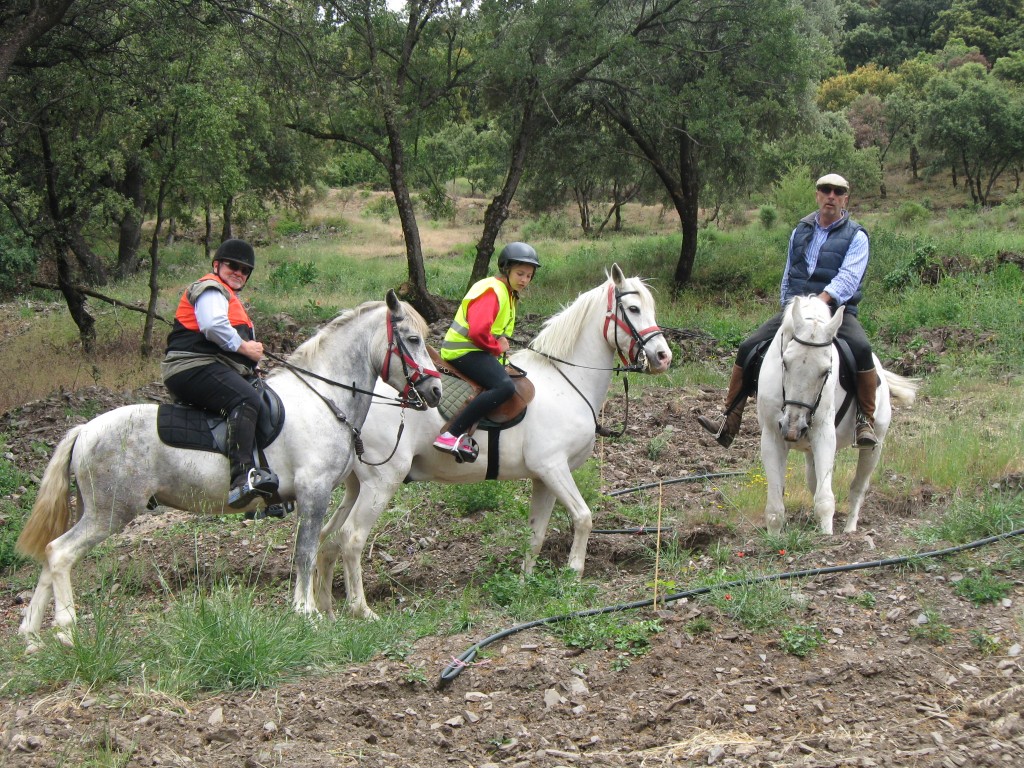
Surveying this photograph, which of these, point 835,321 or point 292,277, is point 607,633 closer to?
point 835,321

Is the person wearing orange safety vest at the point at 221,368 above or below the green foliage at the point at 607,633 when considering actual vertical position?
above

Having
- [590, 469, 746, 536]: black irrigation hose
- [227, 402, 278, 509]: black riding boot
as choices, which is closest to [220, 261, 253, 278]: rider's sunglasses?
[227, 402, 278, 509]: black riding boot

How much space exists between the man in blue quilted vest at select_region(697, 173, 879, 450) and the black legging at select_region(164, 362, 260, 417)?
180 inches

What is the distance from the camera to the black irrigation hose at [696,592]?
5254mm

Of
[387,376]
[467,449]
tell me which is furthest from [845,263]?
[387,376]

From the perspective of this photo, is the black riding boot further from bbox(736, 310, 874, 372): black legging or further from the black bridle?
bbox(736, 310, 874, 372): black legging

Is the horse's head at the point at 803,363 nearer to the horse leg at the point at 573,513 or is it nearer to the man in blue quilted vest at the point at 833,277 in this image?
the man in blue quilted vest at the point at 833,277

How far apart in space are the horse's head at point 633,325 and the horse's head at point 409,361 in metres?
1.83

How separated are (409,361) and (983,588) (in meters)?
4.35

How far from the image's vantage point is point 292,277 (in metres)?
27.9

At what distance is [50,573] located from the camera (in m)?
Answer: 6.21

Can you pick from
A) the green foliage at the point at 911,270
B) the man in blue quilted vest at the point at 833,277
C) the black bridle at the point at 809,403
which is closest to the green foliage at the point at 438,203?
the green foliage at the point at 911,270

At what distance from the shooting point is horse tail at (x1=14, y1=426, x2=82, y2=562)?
6355 mm

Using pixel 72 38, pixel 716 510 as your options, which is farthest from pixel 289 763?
pixel 72 38
